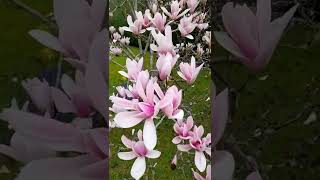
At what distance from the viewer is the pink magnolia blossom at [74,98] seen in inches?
18.9

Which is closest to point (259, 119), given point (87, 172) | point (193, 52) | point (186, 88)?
point (87, 172)

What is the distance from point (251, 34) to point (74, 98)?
0.22 meters

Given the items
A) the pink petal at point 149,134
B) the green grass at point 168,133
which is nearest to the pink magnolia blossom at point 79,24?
the pink petal at point 149,134

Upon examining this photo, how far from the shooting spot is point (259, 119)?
58 cm

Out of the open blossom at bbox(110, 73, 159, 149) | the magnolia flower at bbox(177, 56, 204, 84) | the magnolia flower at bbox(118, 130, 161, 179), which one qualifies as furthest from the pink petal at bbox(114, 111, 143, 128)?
the magnolia flower at bbox(177, 56, 204, 84)

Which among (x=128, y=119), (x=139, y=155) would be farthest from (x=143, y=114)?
(x=139, y=155)

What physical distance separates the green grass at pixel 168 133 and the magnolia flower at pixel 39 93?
1.31 ft

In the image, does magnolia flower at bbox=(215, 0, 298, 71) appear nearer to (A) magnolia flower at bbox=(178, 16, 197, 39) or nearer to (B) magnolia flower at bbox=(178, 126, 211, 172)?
(B) magnolia flower at bbox=(178, 126, 211, 172)

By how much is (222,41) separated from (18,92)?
0.27 meters

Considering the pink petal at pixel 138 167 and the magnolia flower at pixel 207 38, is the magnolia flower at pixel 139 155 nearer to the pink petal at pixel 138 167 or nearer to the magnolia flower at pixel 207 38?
the pink petal at pixel 138 167

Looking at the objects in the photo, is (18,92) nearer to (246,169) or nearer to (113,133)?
(246,169)

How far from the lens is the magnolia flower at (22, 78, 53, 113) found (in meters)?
0.52

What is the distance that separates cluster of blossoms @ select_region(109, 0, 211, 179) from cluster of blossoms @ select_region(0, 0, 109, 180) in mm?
49

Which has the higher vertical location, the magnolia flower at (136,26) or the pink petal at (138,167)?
the magnolia flower at (136,26)
